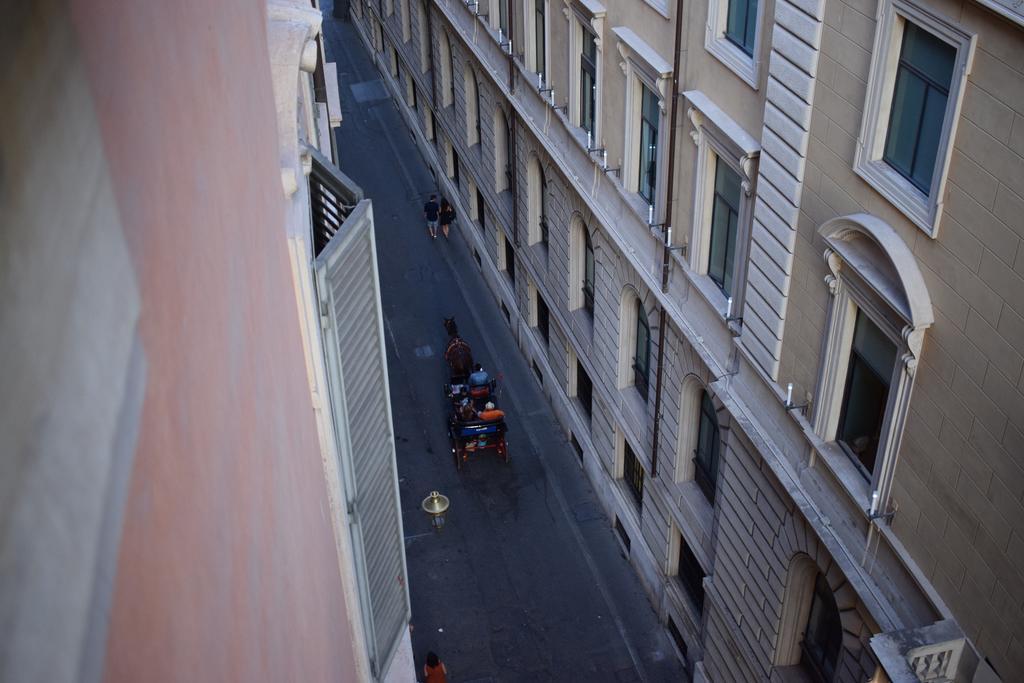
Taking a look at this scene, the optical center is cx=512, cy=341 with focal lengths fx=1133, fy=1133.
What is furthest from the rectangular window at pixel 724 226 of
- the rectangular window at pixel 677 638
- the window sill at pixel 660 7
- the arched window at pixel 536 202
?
the arched window at pixel 536 202

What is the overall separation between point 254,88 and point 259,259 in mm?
1298

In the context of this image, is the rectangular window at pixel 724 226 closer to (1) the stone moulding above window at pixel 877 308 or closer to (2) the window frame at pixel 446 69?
(1) the stone moulding above window at pixel 877 308

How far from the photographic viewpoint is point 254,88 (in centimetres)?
559

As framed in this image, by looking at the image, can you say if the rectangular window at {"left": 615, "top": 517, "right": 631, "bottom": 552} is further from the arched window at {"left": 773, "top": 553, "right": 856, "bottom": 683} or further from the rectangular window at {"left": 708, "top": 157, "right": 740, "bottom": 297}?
the rectangular window at {"left": 708, "top": 157, "right": 740, "bottom": 297}

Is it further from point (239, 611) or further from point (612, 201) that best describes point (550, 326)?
point (239, 611)

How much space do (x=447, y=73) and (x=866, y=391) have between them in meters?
23.2

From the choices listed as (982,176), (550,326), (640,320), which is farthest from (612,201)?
(982,176)

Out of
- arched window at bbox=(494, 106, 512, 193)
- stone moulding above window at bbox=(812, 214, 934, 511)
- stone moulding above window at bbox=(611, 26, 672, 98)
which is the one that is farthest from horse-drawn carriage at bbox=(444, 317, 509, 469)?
stone moulding above window at bbox=(812, 214, 934, 511)

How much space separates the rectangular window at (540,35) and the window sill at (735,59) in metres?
8.34

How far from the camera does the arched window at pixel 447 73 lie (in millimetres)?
33531

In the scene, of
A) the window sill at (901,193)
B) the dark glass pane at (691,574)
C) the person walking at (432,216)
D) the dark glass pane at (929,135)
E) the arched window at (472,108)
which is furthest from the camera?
the person walking at (432,216)

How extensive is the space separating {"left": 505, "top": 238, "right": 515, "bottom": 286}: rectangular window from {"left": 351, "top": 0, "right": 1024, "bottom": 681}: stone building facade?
14.0 ft

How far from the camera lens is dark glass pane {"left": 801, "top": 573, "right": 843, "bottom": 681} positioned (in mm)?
15406

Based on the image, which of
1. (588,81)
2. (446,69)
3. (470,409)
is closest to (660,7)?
(588,81)
